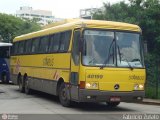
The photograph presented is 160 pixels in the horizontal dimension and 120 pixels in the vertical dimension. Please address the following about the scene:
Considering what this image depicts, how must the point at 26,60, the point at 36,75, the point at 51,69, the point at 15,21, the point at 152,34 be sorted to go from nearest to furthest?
the point at 51,69 → the point at 36,75 → the point at 26,60 → the point at 152,34 → the point at 15,21

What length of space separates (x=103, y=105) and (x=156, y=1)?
19.5 meters

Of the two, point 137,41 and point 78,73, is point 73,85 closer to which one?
point 78,73

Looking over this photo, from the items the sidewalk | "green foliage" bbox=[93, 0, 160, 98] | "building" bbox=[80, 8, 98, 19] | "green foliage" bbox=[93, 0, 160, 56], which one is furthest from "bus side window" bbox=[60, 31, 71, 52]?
"building" bbox=[80, 8, 98, 19]

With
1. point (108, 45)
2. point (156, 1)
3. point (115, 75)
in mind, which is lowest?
point (115, 75)

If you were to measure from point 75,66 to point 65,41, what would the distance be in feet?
6.05

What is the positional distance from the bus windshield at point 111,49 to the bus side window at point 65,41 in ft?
5.00

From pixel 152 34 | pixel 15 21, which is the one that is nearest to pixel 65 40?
pixel 152 34

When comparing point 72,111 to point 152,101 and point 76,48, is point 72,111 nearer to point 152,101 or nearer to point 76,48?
point 76,48

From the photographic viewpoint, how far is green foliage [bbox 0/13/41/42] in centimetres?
7831

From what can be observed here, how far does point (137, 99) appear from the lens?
54.2 feet

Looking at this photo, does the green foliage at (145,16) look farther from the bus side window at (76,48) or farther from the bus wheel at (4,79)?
the bus side window at (76,48)

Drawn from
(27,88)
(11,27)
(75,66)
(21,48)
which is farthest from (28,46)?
(11,27)

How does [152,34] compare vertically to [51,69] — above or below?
above

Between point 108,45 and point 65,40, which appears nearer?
point 108,45
